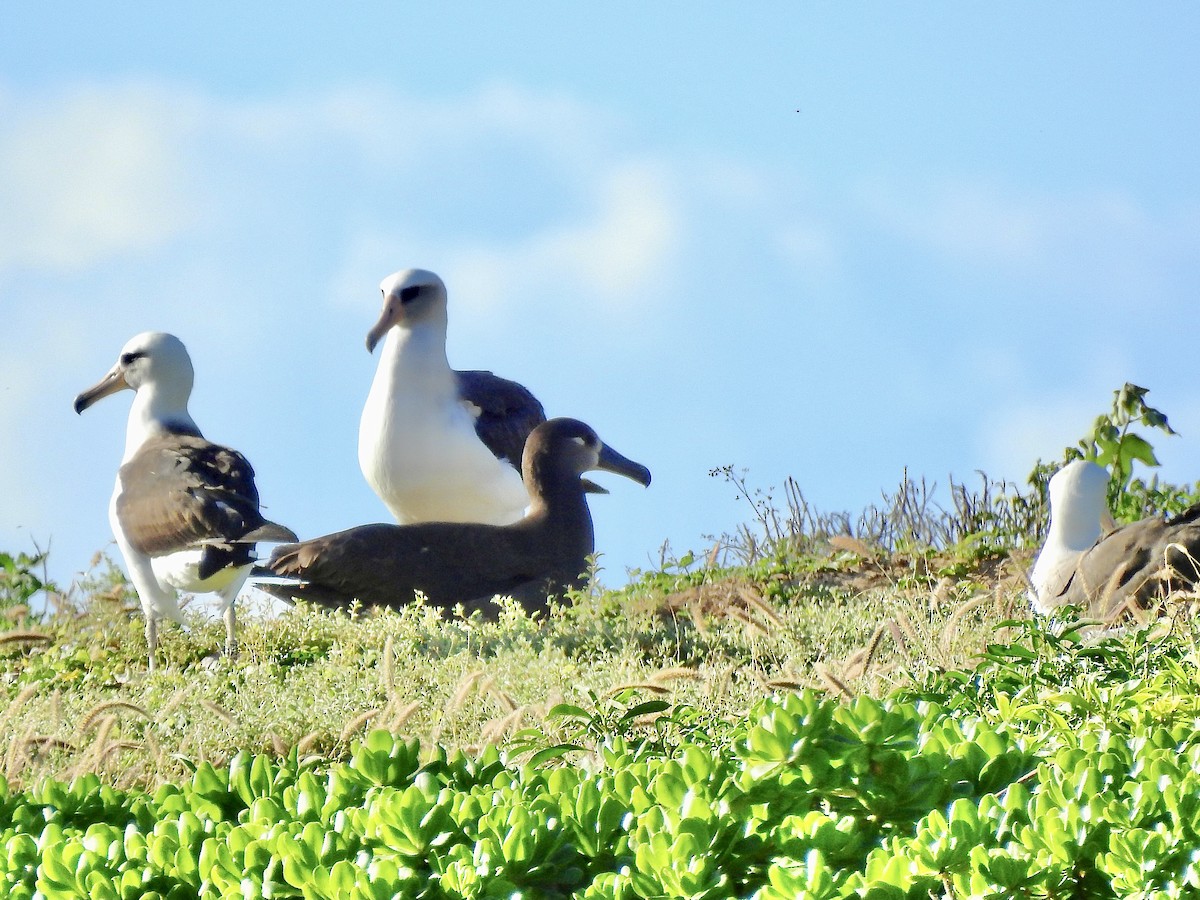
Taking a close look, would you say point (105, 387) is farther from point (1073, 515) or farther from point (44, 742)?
point (1073, 515)

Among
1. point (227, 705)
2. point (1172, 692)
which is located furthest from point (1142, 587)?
point (227, 705)

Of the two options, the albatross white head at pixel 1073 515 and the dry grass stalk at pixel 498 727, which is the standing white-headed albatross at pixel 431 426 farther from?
the dry grass stalk at pixel 498 727

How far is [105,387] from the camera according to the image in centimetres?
1220

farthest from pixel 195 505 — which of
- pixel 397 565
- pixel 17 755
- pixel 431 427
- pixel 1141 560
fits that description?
pixel 1141 560

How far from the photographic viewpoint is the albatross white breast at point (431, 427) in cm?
1173

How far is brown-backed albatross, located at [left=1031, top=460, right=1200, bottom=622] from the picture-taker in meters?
7.48

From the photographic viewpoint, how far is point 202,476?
9938 millimetres

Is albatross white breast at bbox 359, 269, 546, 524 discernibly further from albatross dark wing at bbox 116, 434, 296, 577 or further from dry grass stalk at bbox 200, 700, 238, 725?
dry grass stalk at bbox 200, 700, 238, 725

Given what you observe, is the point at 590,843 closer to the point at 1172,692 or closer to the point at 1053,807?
the point at 1053,807

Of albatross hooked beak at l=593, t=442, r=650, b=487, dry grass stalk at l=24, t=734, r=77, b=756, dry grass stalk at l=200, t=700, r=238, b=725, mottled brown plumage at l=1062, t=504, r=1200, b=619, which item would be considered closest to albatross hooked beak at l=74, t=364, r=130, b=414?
albatross hooked beak at l=593, t=442, r=650, b=487

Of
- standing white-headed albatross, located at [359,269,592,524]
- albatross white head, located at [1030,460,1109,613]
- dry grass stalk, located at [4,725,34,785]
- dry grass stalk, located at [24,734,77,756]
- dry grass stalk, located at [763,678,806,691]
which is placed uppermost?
standing white-headed albatross, located at [359,269,592,524]

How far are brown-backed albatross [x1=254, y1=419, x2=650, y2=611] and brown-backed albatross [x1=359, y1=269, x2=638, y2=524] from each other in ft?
5.55

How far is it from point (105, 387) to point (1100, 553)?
8161mm

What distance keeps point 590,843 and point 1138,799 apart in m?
1.06
